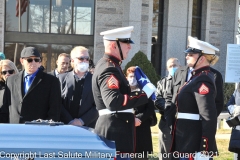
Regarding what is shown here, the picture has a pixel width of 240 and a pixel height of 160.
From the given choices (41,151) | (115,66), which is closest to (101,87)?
(115,66)

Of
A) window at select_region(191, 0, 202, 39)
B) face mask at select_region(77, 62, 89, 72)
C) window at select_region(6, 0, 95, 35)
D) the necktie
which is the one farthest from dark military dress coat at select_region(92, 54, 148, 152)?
window at select_region(191, 0, 202, 39)

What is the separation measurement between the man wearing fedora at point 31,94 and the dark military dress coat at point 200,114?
148 centimetres

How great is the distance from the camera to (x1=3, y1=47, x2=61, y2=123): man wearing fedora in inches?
223

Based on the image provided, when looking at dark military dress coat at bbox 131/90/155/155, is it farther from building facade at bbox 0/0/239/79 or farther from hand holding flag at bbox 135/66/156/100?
building facade at bbox 0/0/239/79

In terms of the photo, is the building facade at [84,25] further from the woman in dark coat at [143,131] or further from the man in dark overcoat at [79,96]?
the man in dark overcoat at [79,96]

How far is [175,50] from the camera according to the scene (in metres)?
20.3

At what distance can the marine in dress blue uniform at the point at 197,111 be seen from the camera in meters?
4.92

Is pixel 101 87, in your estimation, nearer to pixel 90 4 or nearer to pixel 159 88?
pixel 159 88

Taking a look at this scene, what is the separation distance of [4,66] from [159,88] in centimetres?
237

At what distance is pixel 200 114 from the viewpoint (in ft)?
16.3

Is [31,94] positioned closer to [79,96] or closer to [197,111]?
[79,96]

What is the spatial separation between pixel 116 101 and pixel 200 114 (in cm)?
100

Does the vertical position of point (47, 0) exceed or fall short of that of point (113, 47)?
it exceeds it

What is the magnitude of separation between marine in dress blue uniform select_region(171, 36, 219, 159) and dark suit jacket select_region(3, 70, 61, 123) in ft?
4.80
